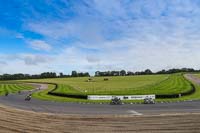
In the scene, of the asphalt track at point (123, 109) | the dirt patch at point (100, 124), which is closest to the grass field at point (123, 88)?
the asphalt track at point (123, 109)

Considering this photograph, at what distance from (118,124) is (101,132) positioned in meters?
3.12

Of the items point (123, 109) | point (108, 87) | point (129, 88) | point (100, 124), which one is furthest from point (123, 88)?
point (100, 124)

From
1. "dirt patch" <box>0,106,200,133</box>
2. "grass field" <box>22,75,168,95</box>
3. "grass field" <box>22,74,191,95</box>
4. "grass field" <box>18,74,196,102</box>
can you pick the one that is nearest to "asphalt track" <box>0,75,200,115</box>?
"dirt patch" <box>0,106,200,133</box>

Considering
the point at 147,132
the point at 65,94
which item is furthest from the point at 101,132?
the point at 65,94

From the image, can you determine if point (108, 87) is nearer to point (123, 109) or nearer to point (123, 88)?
point (123, 88)

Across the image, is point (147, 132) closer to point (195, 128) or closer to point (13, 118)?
point (195, 128)

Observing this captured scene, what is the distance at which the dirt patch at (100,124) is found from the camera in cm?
2170

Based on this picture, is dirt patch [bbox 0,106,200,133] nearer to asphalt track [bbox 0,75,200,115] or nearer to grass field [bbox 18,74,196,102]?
asphalt track [bbox 0,75,200,115]

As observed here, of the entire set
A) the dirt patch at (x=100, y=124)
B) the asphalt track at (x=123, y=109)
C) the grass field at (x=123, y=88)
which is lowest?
the asphalt track at (x=123, y=109)

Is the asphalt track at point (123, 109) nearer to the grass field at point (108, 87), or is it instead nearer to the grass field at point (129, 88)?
the grass field at point (129, 88)

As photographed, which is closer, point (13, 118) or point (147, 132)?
point (147, 132)

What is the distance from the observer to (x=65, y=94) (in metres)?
71.7

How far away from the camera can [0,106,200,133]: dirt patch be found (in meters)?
21.7

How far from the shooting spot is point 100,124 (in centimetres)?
2428
